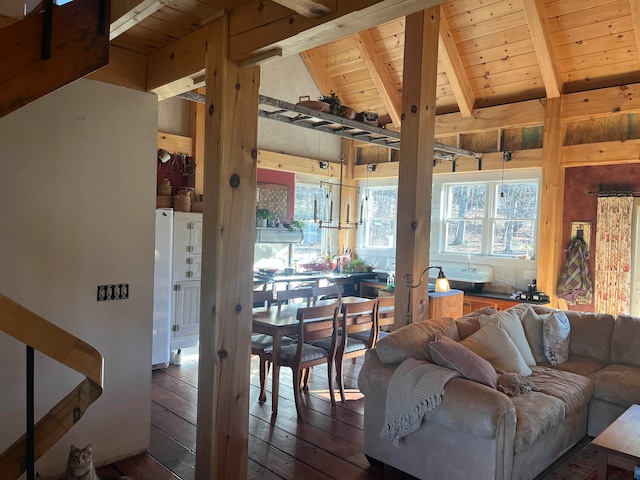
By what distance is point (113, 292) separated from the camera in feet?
9.82

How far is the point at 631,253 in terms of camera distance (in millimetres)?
5758

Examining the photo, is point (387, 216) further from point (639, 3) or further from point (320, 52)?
point (639, 3)

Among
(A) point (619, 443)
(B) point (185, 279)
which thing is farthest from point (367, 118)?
(A) point (619, 443)

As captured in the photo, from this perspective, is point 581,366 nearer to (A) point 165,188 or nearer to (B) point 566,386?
(B) point 566,386

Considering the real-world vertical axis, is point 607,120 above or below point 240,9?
above

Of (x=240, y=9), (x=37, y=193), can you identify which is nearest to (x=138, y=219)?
(x=37, y=193)

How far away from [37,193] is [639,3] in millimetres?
5887

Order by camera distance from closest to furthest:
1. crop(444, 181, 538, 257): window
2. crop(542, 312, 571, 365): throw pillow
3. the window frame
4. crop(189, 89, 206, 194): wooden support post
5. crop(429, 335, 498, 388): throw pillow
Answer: crop(429, 335, 498, 388): throw pillow, crop(542, 312, 571, 365): throw pillow, crop(189, 89, 206, 194): wooden support post, the window frame, crop(444, 181, 538, 257): window

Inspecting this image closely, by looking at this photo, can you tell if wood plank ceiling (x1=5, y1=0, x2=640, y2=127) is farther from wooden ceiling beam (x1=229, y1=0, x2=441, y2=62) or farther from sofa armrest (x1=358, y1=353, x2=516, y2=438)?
sofa armrest (x1=358, y1=353, x2=516, y2=438)

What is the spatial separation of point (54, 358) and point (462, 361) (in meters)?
2.34

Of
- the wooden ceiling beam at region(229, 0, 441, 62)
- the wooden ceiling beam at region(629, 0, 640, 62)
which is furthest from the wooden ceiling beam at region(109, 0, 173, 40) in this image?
the wooden ceiling beam at region(629, 0, 640, 62)

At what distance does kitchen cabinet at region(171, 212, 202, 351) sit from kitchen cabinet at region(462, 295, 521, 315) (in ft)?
12.5

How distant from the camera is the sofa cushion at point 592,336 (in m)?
4.14

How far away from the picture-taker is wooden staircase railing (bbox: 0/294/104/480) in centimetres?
124
